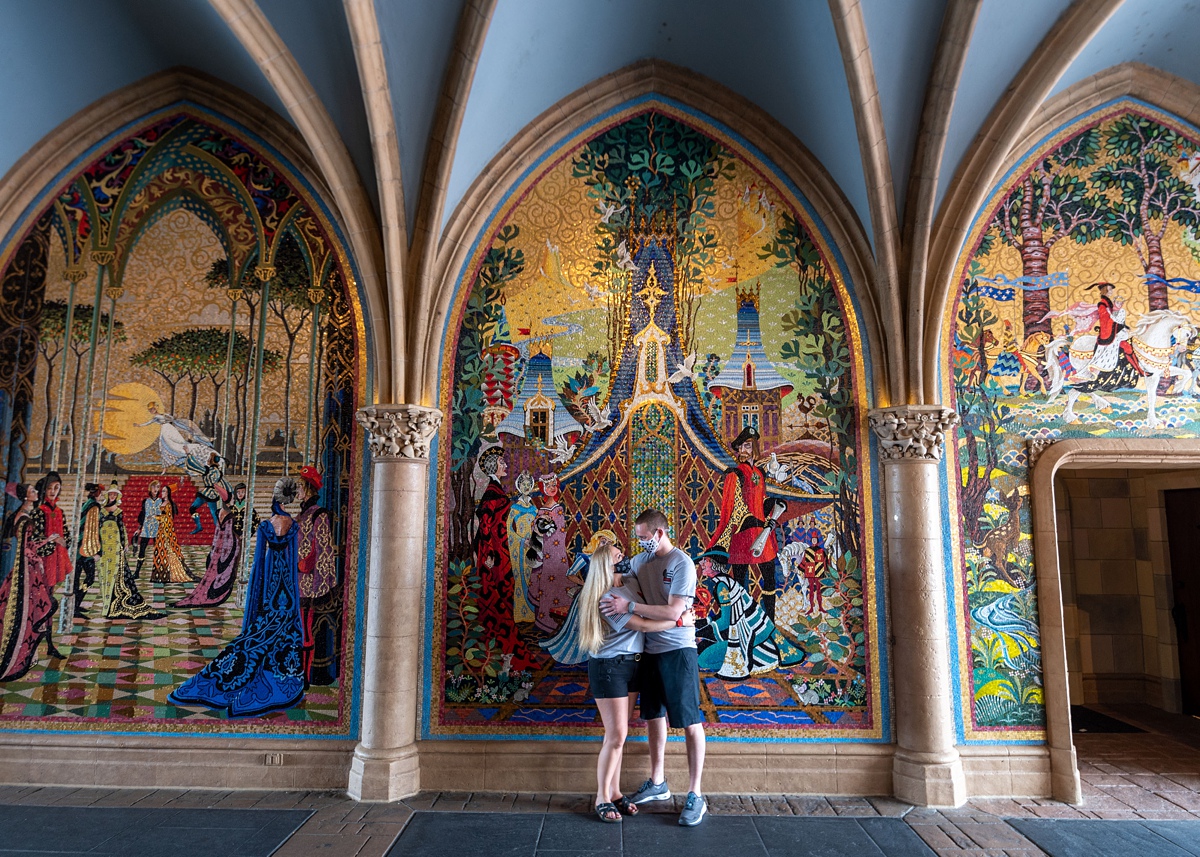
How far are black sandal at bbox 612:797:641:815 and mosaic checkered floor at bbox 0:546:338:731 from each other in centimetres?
213

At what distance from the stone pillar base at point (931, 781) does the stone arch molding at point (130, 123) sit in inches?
207

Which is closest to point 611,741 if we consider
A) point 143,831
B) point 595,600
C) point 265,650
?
point 595,600

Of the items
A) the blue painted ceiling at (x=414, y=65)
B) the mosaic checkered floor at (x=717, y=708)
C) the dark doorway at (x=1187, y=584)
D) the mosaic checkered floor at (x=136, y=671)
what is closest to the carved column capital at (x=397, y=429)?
the blue painted ceiling at (x=414, y=65)

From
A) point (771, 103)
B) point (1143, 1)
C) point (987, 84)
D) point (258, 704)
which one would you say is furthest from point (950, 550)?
point (258, 704)

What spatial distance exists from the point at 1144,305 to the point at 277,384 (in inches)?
264

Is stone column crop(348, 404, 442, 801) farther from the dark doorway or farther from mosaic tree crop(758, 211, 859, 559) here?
the dark doorway

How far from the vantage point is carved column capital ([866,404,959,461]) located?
521 centimetres

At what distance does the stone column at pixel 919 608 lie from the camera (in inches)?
194

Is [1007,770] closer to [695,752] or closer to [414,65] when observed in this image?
[695,752]

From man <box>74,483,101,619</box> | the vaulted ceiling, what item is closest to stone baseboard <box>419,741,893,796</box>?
man <box>74,483,101,619</box>

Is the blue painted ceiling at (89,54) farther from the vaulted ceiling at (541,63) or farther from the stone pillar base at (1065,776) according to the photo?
the stone pillar base at (1065,776)

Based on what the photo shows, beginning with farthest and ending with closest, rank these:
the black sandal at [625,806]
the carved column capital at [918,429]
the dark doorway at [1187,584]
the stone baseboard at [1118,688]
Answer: the stone baseboard at [1118,688]
the dark doorway at [1187,584]
the carved column capital at [918,429]
the black sandal at [625,806]

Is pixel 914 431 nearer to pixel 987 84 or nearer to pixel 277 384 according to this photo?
pixel 987 84

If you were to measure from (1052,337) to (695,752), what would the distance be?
4066 mm
